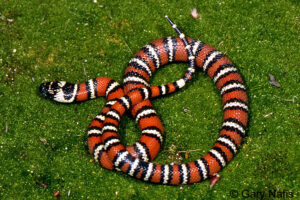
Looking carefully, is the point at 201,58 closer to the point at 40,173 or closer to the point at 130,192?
the point at 130,192

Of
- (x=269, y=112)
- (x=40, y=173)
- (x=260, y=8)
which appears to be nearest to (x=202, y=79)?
(x=269, y=112)

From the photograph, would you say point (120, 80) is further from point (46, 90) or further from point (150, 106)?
point (46, 90)

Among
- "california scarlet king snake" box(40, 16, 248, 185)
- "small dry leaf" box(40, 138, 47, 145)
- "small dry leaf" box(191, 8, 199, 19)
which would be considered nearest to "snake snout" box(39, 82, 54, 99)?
"california scarlet king snake" box(40, 16, 248, 185)

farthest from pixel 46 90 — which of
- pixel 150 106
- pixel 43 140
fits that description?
pixel 150 106

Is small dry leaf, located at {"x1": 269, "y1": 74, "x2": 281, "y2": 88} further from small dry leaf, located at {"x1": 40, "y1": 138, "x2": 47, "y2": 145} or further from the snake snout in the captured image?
small dry leaf, located at {"x1": 40, "y1": 138, "x2": 47, "y2": 145}

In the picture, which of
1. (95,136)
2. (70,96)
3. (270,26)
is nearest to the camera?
(95,136)

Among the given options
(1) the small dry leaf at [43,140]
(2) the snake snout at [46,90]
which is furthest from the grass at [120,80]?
(2) the snake snout at [46,90]
